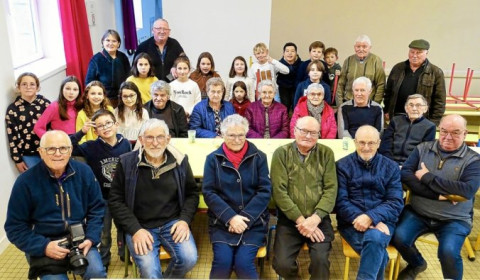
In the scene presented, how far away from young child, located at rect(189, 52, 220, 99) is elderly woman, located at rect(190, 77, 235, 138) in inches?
24.3

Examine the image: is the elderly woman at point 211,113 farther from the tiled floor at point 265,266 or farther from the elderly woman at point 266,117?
the tiled floor at point 265,266

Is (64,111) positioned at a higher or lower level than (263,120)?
higher

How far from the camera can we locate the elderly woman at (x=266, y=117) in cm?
386

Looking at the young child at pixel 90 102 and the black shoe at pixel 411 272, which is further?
the young child at pixel 90 102

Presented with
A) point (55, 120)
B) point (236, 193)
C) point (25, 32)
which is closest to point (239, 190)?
point (236, 193)

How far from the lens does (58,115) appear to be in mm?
3377

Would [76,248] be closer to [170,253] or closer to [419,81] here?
[170,253]

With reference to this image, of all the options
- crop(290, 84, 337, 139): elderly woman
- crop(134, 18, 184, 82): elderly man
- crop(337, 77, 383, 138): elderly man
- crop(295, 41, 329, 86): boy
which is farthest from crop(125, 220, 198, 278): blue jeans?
crop(295, 41, 329, 86): boy

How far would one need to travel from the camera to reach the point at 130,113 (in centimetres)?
350

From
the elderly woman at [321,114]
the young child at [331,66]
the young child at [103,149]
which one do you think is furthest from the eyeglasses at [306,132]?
the young child at [331,66]

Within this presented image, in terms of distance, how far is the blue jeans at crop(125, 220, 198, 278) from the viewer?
2.45m

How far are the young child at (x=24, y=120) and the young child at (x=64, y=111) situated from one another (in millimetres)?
91

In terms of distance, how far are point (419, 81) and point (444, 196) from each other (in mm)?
1732

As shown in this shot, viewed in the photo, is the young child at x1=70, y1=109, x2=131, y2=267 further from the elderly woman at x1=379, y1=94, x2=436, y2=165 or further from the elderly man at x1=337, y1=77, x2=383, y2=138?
the elderly woman at x1=379, y1=94, x2=436, y2=165
